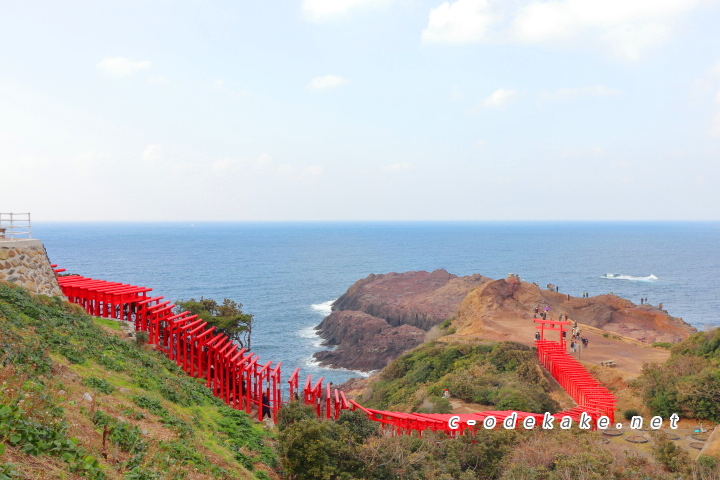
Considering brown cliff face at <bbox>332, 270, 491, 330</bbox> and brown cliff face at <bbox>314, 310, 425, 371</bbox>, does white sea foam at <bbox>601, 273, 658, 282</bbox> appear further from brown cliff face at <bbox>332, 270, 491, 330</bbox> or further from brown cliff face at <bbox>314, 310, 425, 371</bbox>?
brown cliff face at <bbox>314, 310, 425, 371</bbox>

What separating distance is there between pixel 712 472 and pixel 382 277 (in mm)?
74855

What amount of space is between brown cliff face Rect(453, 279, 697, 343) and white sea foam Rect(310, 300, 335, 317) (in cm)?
3367

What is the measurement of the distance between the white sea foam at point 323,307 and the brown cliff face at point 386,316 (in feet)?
4.15

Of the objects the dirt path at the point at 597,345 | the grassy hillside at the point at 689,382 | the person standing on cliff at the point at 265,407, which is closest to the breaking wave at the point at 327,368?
the dirt path at the point at 597,345

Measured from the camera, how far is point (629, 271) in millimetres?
128125

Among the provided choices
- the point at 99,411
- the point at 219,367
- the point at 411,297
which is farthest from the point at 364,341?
the point at 99,411

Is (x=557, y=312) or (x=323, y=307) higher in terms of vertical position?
(x=557, y=312)

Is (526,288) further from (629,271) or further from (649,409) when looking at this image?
(629,271)

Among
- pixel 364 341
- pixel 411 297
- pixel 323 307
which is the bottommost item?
pixel 323 307

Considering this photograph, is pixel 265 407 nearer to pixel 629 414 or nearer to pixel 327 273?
pixel 629 414

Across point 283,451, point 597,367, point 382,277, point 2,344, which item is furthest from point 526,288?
point 2,344

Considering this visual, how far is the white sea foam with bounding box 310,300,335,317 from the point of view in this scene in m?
78.7

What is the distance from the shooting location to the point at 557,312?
5203 centimetres

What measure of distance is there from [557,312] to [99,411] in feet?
163
